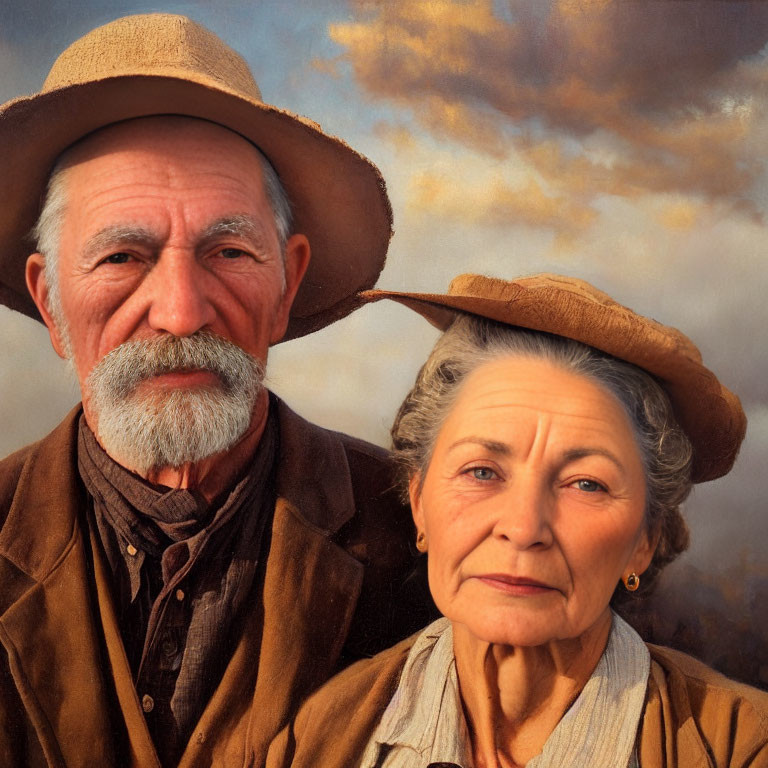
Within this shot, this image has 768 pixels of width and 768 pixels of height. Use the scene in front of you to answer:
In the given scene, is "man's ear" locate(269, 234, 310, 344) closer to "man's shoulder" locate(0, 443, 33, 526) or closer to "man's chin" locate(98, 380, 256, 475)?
"man's chin" locate(98, 380, 256, 475)

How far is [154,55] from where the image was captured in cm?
264

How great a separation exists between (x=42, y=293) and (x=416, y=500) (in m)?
1.24

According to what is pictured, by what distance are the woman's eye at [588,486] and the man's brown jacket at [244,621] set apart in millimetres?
617

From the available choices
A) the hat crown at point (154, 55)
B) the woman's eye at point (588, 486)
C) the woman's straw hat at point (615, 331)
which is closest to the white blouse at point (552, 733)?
the woman's eye at point (588, 486)

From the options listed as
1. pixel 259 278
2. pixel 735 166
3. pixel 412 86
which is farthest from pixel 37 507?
pixel 735 166

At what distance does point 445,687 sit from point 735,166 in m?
1.73

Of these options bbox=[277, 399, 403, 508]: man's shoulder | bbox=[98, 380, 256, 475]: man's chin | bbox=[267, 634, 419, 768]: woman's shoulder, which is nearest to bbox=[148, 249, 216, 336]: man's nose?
bbox=[98, 380, 256, 475]: man's chin

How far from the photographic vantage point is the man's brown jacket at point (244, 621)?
8.49 feet

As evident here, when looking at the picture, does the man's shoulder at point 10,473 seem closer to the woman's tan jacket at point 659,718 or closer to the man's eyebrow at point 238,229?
the man's eyebrow at point 238,229

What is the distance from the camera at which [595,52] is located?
280 cm

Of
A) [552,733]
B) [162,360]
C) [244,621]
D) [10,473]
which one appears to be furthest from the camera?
[10,473]

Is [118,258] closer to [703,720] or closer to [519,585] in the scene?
[519,585]

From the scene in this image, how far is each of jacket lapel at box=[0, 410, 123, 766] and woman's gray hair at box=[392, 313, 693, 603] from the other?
0.98m

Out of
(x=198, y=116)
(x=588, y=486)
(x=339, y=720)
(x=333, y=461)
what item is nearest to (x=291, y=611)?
(x=339, y=720)
